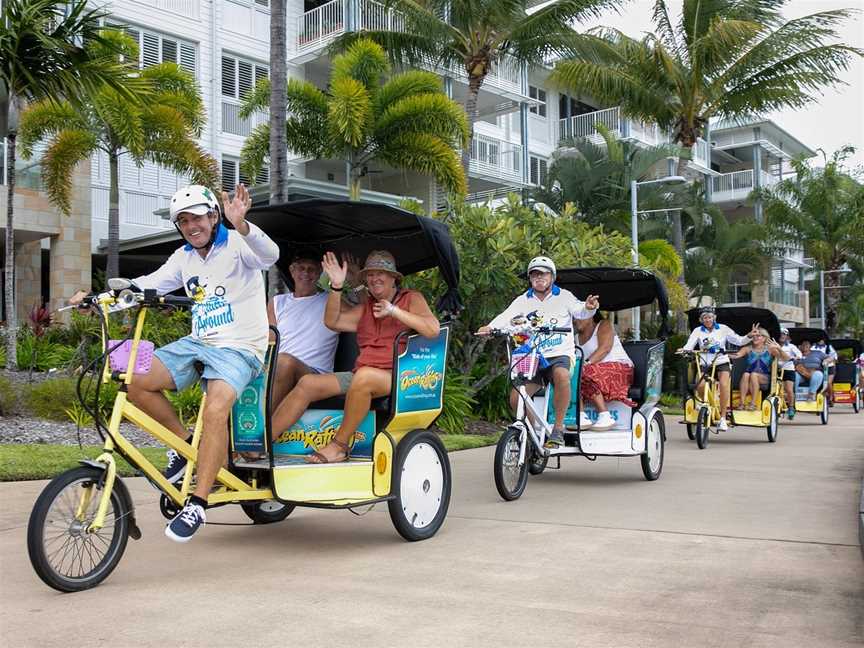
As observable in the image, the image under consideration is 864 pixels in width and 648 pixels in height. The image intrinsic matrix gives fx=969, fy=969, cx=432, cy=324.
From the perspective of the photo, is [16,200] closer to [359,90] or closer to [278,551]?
[359,90]

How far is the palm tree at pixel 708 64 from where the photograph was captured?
26453 millimetres

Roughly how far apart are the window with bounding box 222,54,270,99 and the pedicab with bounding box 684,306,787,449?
619 inches

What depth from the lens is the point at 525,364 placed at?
8188 millimetres

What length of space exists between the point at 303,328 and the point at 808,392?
50.9 feet

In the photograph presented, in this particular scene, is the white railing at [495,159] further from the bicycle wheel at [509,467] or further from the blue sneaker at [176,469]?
the blue sneaker at [176,469]

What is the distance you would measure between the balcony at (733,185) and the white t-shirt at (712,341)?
1645 inches

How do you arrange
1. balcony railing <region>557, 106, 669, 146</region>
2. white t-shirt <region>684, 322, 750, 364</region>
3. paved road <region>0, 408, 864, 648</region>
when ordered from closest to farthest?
paved road <region>0, 408, 864, 648</region> < white t-shirt <region>684, 322, 750, 364</region> < balcony railing <region>557, 106, 669, 146</region>

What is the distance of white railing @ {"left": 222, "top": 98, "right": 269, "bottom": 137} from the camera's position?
26094 millimetres

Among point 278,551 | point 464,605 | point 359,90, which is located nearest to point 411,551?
point 278,551

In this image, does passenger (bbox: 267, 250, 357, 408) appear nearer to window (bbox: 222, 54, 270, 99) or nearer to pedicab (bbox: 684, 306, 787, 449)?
pedicab (bbox: 684, 306, 787, 449)

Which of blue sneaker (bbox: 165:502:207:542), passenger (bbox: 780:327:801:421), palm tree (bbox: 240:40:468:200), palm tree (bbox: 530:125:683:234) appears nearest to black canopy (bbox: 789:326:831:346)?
passenger (bbox: 780:327:801:421)

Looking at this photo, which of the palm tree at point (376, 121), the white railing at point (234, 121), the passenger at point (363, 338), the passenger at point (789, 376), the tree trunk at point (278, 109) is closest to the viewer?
the passenger at point (363, 338)

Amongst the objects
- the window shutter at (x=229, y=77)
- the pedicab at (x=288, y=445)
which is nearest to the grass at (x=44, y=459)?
the pedicab at (x=288, y=445)

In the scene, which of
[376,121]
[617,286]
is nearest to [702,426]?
[617,286]
